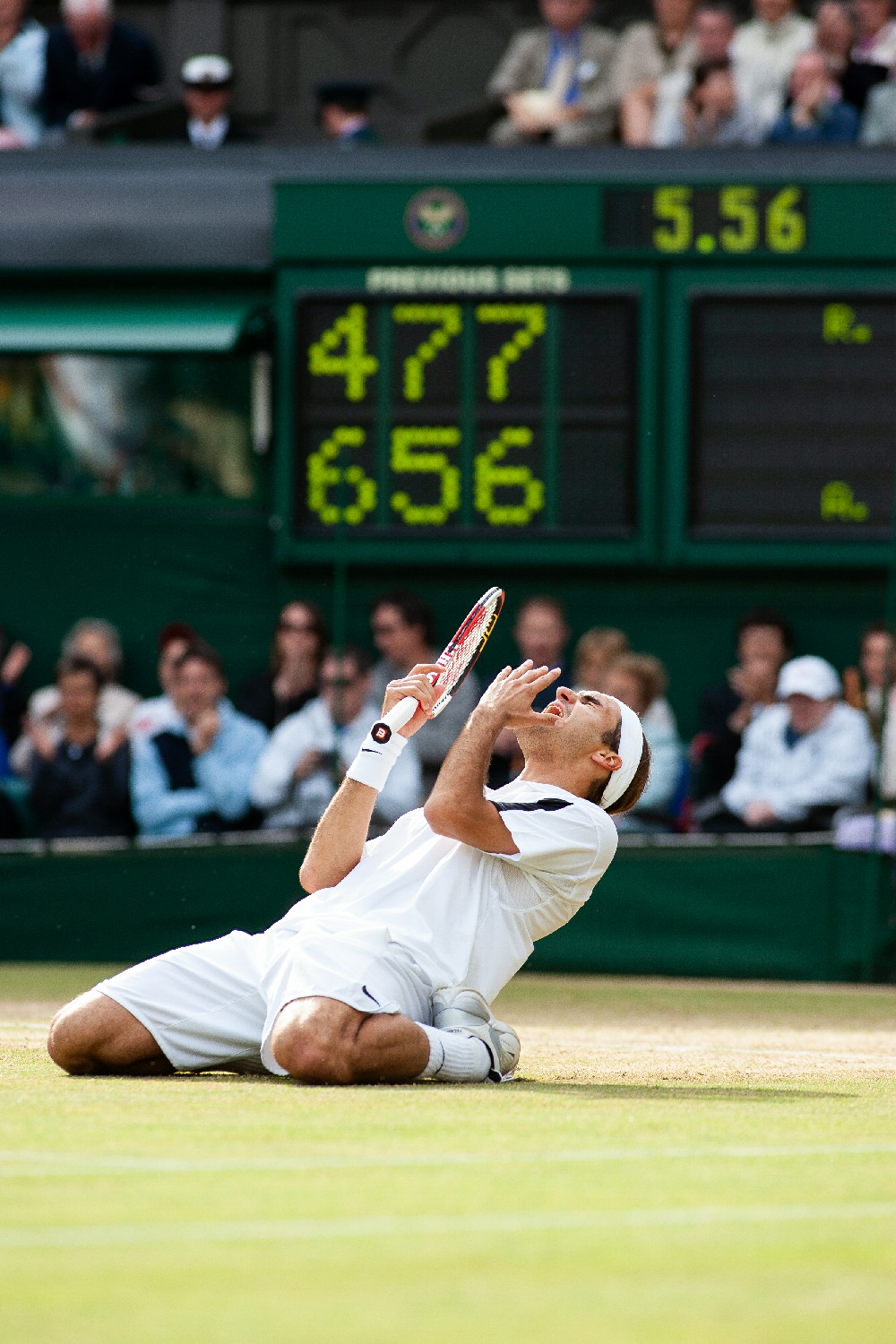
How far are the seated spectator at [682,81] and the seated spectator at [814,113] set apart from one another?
0.49 meters

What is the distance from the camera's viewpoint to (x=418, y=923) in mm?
5977

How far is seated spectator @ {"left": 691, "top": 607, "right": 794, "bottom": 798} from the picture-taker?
12.1 metres

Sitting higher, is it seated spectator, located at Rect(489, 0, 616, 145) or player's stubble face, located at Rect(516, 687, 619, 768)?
seated spectator, located at Rect(489, 0, 616, 145)

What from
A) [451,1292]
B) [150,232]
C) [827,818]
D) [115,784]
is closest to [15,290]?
[150,232]

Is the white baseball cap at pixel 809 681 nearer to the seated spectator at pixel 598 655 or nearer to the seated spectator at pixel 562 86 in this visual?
the seated spectator at pixel 598 655

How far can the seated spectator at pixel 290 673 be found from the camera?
1262cm

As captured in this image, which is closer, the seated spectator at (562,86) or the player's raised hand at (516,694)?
the player's raised hand at (516,694)

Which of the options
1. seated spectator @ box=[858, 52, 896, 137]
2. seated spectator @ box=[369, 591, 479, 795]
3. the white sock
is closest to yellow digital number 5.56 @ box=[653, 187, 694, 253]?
seated spectator @ box=[858, 52, 896, 137]

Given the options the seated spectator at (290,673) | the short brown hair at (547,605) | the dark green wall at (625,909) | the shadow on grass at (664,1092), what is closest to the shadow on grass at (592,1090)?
the shadow on grass at (664,1092)

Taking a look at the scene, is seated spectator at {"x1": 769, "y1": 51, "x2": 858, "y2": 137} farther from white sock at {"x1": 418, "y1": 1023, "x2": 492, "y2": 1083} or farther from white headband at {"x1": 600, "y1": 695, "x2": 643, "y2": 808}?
white sock at {"x1": 418, "y1": 1023, "x2": 492, "y2": 1083}

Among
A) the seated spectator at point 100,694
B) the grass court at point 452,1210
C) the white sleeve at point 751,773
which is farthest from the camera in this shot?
the seated spectator at point 100,694

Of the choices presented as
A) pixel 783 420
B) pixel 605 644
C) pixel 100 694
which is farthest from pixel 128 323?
pixel 783 420

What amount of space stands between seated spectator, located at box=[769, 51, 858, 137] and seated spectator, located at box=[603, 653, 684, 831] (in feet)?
12.5

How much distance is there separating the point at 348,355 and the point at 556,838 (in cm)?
762
